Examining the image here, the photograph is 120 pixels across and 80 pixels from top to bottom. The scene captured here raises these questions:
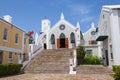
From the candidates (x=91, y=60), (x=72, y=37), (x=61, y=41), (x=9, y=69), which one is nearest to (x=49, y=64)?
(x=9, y=69)

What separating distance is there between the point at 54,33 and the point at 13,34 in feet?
49.6

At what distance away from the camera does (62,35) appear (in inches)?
1427

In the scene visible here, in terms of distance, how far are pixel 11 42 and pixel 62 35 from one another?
16.0m

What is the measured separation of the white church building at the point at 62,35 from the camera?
116 feet

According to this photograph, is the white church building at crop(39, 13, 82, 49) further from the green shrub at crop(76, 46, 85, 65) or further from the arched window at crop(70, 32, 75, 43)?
the green shrub at crop(76, 46, 85, 65)

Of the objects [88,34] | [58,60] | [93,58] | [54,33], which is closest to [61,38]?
[54,33]

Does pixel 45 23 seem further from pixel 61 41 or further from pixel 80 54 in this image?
pixel 80 54

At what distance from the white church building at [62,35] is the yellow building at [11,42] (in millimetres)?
10663

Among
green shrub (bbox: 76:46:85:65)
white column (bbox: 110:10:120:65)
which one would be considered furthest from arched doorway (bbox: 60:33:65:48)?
white column (bbox: 110:10:120:65)

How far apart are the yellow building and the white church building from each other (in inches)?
420

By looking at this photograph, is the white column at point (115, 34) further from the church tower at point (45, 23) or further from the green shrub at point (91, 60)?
the church tower at point (45, 23)

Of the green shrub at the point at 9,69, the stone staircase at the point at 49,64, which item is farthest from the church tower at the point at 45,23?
the green shrub at the point at 9,69

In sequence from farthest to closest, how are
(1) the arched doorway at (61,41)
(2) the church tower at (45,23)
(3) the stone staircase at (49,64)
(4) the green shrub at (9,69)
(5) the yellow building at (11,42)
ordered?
(2) the church tower at (45,23)
(1) the arched doorway at (61,41)
(3) the stone staircase at (49,64)
(5) the yellow building at (11,42)
(4) the green shrub at (9,69)

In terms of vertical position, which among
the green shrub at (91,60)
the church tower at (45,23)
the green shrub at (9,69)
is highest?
the church tower at (45,23)
